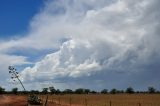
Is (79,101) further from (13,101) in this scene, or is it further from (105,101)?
(13,101)

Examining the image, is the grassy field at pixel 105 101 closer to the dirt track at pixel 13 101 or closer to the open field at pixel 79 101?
the open field at pixel 79 101

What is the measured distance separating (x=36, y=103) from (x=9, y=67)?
22.3 metres

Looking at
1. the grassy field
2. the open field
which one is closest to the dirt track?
the open field

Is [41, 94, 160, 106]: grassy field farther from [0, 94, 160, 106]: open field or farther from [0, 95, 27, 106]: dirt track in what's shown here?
[0, 95, 27, 106]: dirt track

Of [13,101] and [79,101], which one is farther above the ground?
[79,101]

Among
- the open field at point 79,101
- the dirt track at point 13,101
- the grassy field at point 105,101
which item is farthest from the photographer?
the grassy field at point 105,101

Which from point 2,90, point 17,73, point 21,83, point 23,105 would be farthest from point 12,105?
point 2,90

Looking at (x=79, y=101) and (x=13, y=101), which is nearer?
(x=13, y=101)

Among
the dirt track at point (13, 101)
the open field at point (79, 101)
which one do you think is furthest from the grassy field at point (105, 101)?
the dirt track at point (13, 101)

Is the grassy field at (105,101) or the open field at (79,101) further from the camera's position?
the grassy field at (105,101)

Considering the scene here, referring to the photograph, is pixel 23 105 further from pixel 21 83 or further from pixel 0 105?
pixel 21 83

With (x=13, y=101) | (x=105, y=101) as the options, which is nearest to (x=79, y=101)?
(x=105, y=101)

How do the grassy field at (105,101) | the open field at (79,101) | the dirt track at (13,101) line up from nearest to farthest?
the dirt track at (13,101), the open field at (79,101), the grassy field at (105,101)

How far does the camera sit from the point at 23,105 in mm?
62938
